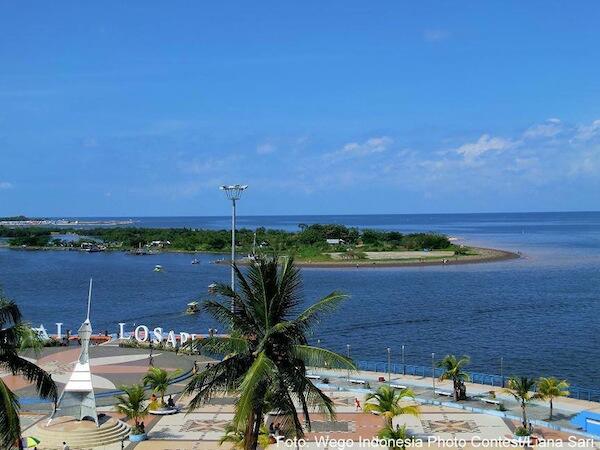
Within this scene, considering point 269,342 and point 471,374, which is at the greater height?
point 269,342

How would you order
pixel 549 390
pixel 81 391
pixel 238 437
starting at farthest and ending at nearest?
pixel 549 390 → pixel 81 391 → pixel 238 437

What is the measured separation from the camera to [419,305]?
316 feet

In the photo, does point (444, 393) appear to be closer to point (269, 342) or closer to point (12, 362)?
point (269, 342)

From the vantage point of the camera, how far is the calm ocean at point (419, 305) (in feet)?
218

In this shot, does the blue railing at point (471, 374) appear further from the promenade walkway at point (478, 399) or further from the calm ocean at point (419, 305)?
the calm ocean at point (419, 305)

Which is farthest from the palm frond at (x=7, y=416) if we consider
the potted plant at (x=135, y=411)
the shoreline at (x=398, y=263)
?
the shoreline at (x=398, y=263)

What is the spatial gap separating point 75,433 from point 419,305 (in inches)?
2612

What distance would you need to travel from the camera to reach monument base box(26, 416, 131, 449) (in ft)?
115

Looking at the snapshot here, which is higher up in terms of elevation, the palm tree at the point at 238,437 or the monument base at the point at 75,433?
the palm tree at the point at 238,437

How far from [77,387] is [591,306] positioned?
242ft

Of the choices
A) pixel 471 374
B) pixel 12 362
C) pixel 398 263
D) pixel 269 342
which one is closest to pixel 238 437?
pixel 269 342

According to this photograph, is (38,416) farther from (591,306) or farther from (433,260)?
(433,260)

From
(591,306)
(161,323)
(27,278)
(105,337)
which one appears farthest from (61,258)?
(591,306)

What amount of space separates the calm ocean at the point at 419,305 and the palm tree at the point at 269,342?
3760 centimetres
